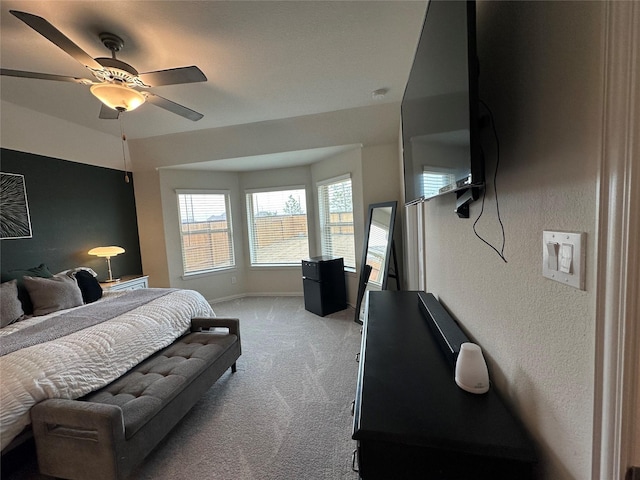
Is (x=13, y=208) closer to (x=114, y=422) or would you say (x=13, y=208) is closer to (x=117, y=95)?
(x=117, y=95)

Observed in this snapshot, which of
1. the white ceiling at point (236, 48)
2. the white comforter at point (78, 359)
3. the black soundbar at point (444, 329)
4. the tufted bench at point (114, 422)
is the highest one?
the white ceiling at point (236, 48)

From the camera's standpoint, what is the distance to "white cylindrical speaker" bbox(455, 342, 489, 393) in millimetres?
921

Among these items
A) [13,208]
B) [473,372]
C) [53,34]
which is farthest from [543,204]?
[13,208]

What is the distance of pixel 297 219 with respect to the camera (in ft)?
16.3

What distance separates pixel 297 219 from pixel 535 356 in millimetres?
4396

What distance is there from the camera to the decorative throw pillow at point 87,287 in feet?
9.54

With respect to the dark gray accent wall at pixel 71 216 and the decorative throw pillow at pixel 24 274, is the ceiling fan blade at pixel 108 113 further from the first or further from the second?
the decorative throw pillow at pixel 24 274

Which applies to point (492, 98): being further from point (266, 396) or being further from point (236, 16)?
point (266, 396)

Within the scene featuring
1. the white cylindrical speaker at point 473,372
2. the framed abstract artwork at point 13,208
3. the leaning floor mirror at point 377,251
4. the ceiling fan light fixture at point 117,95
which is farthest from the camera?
the leaning floor mirror at point 377,251

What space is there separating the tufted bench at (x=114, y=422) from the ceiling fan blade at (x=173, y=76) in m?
1.95

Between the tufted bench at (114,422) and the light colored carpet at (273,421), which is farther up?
the tufted bench at (114,422)

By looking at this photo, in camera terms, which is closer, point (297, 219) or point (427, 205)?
point (427, 205)

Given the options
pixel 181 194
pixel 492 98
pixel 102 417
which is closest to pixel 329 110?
pixel 492 98

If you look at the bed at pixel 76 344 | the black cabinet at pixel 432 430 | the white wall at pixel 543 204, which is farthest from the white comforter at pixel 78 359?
the white wall at pixel 543 204
